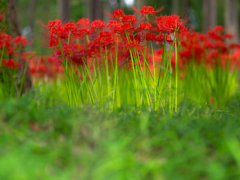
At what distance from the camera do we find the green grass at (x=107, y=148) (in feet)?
4.03

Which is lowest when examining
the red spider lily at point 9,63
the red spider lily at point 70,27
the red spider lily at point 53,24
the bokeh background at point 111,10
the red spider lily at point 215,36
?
the red spider lily at point 9,63

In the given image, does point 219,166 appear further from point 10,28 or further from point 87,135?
point 10,28

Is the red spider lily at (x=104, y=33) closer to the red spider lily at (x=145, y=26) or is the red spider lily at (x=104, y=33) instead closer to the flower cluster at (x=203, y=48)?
the red spider lily at (x=145, y=26)

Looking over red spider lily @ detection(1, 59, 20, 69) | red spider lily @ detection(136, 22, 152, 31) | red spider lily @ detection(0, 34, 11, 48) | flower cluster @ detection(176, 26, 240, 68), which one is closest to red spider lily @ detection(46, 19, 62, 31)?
red spider lily @ detection(0, 34, 11, 48)

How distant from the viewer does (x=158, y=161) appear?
1342mm

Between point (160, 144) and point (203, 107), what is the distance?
159 cm

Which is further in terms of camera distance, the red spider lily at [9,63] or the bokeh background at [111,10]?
the bokeh background at [111,10]

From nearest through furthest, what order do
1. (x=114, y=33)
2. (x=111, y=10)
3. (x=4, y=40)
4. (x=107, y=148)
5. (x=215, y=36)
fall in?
(x=107, y=148) → (x=114, y=33) → (x=4, y=40) → (x=215, y=36) → (x=111, y=10)

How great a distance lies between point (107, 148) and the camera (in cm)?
140

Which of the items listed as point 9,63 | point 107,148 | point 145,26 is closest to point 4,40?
point 9,63

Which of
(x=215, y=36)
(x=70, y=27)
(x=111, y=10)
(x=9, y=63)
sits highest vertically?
(x=111, y=10)

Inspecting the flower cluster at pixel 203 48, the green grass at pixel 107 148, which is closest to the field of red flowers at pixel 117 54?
the flower cluster at pixel 203 48

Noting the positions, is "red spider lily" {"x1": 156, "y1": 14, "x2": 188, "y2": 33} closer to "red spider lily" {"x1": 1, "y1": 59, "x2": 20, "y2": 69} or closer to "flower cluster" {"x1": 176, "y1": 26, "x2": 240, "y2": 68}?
"flower cluster" {"x1": 176, "y1": 26, "x2": 240, "y2": 68}

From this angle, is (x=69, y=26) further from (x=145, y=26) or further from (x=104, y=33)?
(x=145, y=26)
